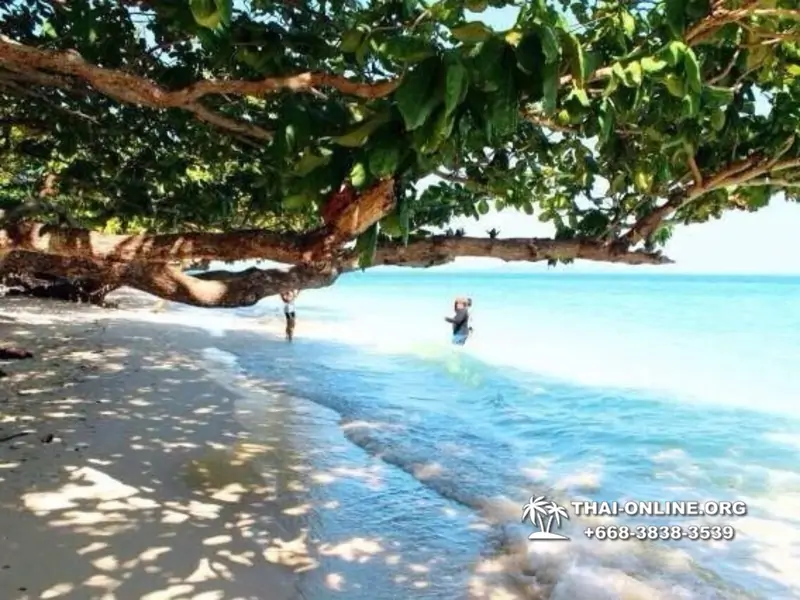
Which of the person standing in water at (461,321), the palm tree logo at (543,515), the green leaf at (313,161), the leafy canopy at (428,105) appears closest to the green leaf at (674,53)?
the leafy canopy at (428,105)

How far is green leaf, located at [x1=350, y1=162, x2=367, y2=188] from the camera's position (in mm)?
2158

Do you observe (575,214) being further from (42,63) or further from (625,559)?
(42,63)

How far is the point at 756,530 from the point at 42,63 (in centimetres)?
718

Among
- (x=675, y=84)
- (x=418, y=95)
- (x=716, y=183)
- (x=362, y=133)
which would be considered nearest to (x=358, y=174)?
(x=362, y=133)

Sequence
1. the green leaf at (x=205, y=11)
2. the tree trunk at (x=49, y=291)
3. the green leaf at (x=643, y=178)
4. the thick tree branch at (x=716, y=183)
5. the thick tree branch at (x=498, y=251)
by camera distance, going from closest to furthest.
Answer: the green leaf at (x=205, y=11)
the thick tree branch at (x=716, y=183)
the green leaf at (x=643, y=178)
the thick tree branch at (x=498, y=251)
the tree trunk at (x=49, y=291)

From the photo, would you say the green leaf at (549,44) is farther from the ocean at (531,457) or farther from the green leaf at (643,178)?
the ocean at (531,457)

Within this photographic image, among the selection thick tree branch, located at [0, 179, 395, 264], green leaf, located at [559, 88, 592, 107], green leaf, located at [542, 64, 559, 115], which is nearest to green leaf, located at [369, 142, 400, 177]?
green leaf, located at [542, 64, 559, 115]

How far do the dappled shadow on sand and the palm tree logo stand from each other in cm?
127

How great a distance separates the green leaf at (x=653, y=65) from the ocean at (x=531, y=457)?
354 centimetres

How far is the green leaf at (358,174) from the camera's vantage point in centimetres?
216

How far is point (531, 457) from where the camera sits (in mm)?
8656

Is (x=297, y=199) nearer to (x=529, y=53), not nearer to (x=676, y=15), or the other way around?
(x=529, y=53)

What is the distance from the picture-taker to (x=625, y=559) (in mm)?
5383

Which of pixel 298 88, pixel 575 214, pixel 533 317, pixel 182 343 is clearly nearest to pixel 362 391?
pixel 182 343
